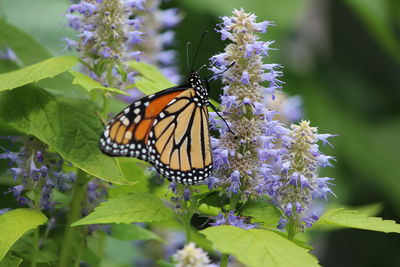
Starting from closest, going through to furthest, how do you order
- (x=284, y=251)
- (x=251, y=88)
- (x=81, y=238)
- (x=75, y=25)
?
(x=284, y=251), (x=251, y=88), (x=81, y=238), (x=75, y=25)

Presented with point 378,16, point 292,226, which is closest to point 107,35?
point 292,226

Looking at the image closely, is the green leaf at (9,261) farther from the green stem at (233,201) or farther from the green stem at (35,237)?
the green stem at (233,201)

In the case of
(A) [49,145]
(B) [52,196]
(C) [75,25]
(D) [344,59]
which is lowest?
(B) [52,196]

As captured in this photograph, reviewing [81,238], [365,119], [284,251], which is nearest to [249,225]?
[284,251]

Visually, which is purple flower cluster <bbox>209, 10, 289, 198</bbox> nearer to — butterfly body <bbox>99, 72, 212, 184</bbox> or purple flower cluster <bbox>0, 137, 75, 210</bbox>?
butterfly body <bbox>99, 72, 212, 184</bbox>

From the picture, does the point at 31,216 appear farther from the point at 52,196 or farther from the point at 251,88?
the point at 251,88
